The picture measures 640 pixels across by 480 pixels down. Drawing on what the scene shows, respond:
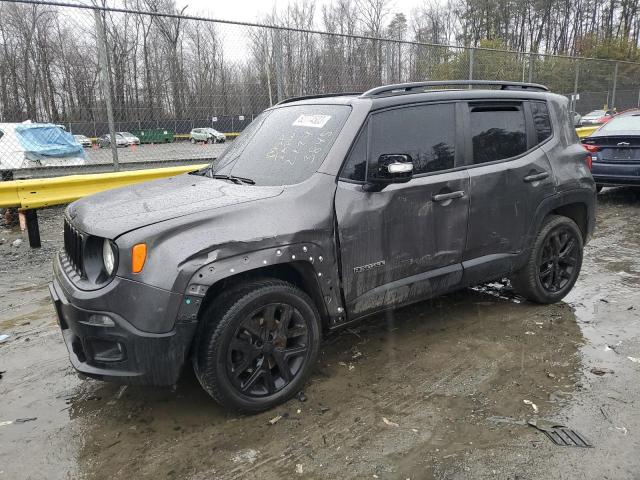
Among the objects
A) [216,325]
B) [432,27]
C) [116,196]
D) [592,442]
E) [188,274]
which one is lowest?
[592,442]

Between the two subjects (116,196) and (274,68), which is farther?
(274,68)

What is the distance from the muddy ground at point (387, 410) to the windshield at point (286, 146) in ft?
4.57

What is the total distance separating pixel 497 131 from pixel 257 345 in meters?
2.58

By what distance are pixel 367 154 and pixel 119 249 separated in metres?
1.67

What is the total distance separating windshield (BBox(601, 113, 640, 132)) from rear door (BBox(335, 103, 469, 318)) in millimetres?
6761

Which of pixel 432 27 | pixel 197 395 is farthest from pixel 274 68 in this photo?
pixel 432 27

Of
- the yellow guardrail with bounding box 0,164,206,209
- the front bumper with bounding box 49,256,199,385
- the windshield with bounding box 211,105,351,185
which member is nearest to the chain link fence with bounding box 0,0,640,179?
the yellow guardrail with bounding box 0,164,206,209

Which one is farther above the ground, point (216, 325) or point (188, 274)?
point (188, 274)

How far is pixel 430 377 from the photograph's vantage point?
3342 millimetres

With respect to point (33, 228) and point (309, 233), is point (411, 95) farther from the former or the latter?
point (33, 228)

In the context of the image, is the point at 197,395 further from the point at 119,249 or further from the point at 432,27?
the point at 432,27

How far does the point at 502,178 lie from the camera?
12.7 ft

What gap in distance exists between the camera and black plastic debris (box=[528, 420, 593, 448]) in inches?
104

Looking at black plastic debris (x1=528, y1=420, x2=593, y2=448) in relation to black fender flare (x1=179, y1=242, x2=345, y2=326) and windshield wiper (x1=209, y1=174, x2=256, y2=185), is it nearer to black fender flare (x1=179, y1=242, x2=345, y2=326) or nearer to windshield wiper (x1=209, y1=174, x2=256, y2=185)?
black fender flare (x1=179, y1=242, x2=345, y2=326)
